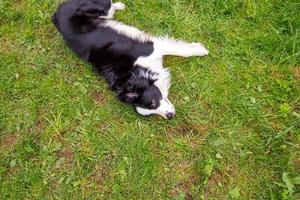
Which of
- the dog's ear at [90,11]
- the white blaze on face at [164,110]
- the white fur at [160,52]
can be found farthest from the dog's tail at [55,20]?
the white blaze on face at [164,110]

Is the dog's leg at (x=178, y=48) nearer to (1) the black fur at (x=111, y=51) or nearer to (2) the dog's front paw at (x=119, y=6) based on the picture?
(1) the black fur at (x=111, y=51)

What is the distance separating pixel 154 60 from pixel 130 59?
0.26 m

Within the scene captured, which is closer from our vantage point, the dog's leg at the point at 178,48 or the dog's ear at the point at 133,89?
the dog's ear at the point at 133,89

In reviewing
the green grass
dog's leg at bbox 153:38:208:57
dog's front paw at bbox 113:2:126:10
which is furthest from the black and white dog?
dog's front paw at bbox 113:2:126:10

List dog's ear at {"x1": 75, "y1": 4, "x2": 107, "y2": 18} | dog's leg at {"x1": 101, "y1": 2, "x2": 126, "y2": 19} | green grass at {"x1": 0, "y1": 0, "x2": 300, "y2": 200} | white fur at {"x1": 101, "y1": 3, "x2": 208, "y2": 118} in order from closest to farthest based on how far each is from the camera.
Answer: green grass at {"x1": 0, "y1": 0, "x2": 300, "y2": 200}, white fur at {"x1": 101, "y1": 3, "x2": 208, "y2": 118}, dog's ear at {"x1": 75, "y1": 4, "x2": 107, "y2": 18}, dog's leg at {"x1": 101, "y1": 2, "x2": 126, "y2": 19}

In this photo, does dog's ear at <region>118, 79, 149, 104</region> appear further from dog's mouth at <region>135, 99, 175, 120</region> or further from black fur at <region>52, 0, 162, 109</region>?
dog's mouth at <region>135, 99, 175, 120</region>

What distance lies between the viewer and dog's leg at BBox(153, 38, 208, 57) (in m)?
4.47

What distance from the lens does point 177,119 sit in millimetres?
4422

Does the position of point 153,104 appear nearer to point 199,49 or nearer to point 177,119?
point 177,119

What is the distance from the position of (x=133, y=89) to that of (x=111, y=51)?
0.48 m

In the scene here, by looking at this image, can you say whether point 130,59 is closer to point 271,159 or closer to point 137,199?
point 137,199

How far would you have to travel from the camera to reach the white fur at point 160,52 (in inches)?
170

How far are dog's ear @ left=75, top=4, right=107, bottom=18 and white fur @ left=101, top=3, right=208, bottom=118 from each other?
127 mm

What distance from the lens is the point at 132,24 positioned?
480 cm
